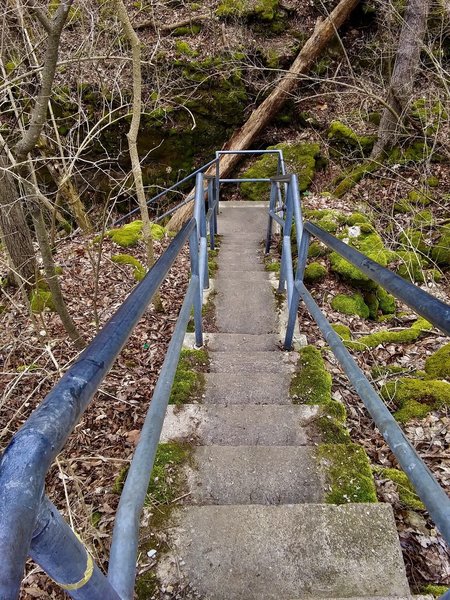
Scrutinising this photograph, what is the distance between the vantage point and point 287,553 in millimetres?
1483

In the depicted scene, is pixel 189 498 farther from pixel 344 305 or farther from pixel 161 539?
pixel 344 305

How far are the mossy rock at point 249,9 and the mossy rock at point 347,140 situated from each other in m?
3.57

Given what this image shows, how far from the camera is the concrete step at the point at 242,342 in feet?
11.4

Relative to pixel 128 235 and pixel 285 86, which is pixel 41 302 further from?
pixel 285 86

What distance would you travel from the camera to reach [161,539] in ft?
4.99

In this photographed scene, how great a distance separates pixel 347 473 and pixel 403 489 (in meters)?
0.37

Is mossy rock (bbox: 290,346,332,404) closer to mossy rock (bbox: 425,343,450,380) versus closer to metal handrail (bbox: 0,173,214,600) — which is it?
mossy rock (bbox: 425,343,450,380)

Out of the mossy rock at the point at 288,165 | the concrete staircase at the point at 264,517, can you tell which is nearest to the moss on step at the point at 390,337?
the concrete staircase at the point at 264,517

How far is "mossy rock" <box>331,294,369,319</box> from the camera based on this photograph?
15.0 ft

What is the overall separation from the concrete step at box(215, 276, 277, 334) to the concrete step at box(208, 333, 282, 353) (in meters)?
0.30

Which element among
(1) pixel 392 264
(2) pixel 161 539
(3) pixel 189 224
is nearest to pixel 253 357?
(3) pixel 189 224

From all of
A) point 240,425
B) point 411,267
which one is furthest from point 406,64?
point 240,425

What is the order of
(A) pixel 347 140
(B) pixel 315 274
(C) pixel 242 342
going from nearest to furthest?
1. (C) pixel 242 342
2. (B) pixel 315 274
3. (A) pixel 347 140

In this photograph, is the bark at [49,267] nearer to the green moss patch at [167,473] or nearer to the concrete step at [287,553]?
the green moss patch at [167,473]
